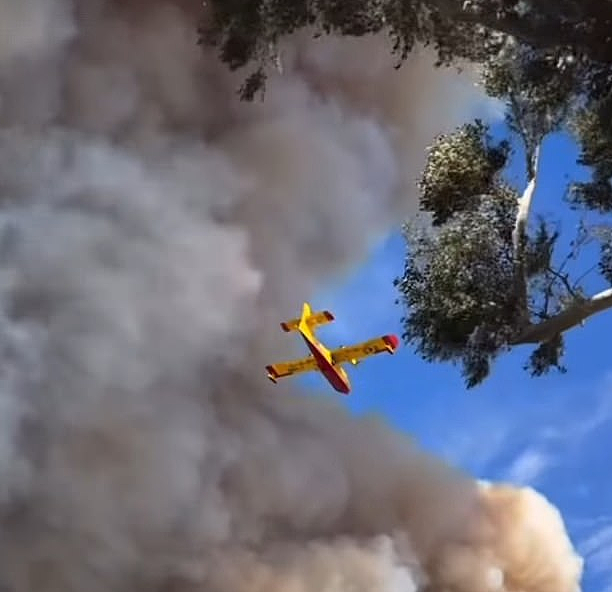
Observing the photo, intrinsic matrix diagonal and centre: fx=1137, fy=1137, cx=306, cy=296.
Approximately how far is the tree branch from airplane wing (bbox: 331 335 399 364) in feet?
15.8

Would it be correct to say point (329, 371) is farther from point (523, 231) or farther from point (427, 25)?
point (427, 25)

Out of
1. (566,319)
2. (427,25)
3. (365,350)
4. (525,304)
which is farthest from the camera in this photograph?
(365,350)

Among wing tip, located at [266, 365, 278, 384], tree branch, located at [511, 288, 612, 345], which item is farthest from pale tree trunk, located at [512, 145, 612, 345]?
wing tip, located at [266, 365, 278, 384]

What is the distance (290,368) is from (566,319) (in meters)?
8.59

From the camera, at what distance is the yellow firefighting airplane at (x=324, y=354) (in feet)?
61.6

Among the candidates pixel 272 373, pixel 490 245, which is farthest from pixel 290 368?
pixel 490 245

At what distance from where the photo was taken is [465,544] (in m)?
24.4

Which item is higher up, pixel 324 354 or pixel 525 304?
pixel 324 354

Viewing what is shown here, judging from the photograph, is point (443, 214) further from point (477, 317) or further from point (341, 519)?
point (341, 519)

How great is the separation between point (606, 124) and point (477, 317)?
10.1 feet

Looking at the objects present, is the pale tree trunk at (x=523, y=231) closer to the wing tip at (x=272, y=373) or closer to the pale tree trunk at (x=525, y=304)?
the pale tree trunk at (x=525, y=304)

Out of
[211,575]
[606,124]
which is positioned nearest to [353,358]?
[211,575]

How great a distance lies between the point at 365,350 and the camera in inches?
753

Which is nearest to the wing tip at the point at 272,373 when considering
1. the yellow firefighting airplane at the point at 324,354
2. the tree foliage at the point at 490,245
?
the yellow firefighting airplane at the point at 324,354
